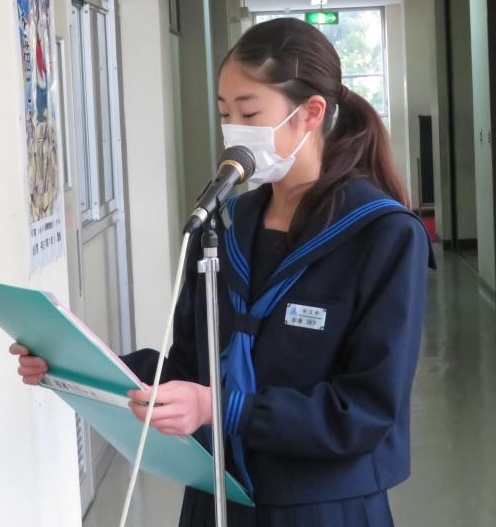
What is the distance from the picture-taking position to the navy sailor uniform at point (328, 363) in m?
1.34

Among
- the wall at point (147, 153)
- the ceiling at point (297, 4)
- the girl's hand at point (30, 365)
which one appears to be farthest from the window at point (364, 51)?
the girl's hand at point (30, 365)

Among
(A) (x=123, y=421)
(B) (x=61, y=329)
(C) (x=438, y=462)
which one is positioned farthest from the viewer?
(C) (x=438, y=462)

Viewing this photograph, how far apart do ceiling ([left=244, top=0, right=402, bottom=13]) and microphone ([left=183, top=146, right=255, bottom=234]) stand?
13.2 m

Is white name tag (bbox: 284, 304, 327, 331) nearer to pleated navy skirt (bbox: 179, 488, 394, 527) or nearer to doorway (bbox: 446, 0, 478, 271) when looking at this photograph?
pleated navy skirt (bbox: 179, 488, 394, 527)

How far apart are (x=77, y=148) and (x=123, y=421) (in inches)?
91.7

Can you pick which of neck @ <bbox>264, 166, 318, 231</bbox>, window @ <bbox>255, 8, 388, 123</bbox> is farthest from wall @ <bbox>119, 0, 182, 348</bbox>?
window @ <bbox>255, 8, 388, 123</bbox>

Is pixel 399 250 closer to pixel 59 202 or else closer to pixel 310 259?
pixel 310 259

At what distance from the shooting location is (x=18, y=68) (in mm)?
1840

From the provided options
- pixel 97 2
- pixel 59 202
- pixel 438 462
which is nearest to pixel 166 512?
pixel 438 462

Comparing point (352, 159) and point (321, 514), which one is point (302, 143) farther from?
point (321, 514)

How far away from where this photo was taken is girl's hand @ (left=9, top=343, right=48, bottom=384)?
132 cm

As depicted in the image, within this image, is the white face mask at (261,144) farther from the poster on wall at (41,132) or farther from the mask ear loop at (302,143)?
the poster on wall at (41,132)

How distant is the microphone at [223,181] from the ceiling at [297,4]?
1318cm

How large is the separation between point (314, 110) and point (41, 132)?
77 centimetres
